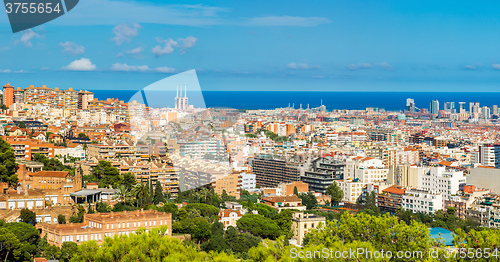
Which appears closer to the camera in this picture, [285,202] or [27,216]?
[27,216]

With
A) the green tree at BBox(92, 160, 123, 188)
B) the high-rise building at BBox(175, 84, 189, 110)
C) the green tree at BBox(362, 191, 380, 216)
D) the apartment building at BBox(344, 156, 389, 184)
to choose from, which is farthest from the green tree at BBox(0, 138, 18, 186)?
the apartment building at BBox(344, 156, 389, 184)

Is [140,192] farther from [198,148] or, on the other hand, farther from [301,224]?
[198,148]

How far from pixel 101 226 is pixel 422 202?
22.3 feet

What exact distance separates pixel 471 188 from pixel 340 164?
3.13 metres

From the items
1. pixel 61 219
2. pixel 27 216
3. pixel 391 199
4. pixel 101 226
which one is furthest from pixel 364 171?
pixel 27 216

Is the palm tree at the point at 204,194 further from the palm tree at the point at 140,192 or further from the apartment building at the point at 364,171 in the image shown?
the apartment building at the point at 364,171

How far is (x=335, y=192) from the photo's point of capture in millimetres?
14633

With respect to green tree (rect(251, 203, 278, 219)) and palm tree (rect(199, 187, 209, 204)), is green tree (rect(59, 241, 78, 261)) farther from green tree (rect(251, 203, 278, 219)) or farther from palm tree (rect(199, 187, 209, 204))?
green tree (rect(251, 203, 278, 219))

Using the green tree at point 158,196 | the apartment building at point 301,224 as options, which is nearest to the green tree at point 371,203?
the apartment building at point 301,224

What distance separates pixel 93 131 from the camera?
19547 millimetres

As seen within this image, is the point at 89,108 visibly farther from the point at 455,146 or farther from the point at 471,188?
the point at 471,188

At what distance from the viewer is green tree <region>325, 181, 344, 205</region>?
14578mm

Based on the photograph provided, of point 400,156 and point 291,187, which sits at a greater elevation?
point 400,156

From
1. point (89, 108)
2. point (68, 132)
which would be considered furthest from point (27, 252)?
point (89, 108)
